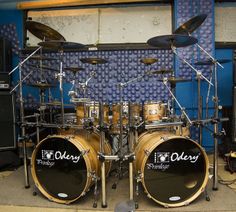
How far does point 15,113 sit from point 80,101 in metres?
1.34

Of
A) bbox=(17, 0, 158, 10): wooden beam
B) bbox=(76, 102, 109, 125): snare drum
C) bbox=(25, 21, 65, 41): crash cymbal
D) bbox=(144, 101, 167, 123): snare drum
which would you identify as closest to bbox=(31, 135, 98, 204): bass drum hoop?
bbox=(76, 102, 109, 125): snare drum

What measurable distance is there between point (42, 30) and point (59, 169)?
4.63 ft

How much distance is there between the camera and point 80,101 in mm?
2490

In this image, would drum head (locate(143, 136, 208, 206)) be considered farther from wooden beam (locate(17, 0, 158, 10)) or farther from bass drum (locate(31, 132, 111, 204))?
wooden beam (locate(17, 0, 158, 10))

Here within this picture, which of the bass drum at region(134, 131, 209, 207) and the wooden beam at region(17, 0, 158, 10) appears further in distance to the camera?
the wooden beam at region(17, 0, 158, 10)

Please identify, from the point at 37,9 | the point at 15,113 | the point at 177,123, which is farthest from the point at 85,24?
the point at 177,123

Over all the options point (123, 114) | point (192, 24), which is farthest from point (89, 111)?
point (192, 24)

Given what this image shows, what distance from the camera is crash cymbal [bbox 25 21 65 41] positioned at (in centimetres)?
239

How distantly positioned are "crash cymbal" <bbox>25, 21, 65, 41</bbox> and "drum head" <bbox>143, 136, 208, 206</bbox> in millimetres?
1592

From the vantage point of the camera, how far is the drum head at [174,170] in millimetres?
2139

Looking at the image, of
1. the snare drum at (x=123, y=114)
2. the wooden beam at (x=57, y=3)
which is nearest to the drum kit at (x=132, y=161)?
the snare drum at (x=123, y=114)

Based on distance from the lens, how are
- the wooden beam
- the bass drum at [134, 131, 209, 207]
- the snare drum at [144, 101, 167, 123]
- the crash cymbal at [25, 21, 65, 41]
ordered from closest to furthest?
1. the bass drum at [134, 131, 209, 207]
2. the crash cymbal at [25, 21, 65, 41]
3. the snare drum at [144, 101, 167, 123]
4. the wooden beam

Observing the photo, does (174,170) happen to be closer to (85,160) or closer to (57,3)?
(85,160)

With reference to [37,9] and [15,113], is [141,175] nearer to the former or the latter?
[15,113]
